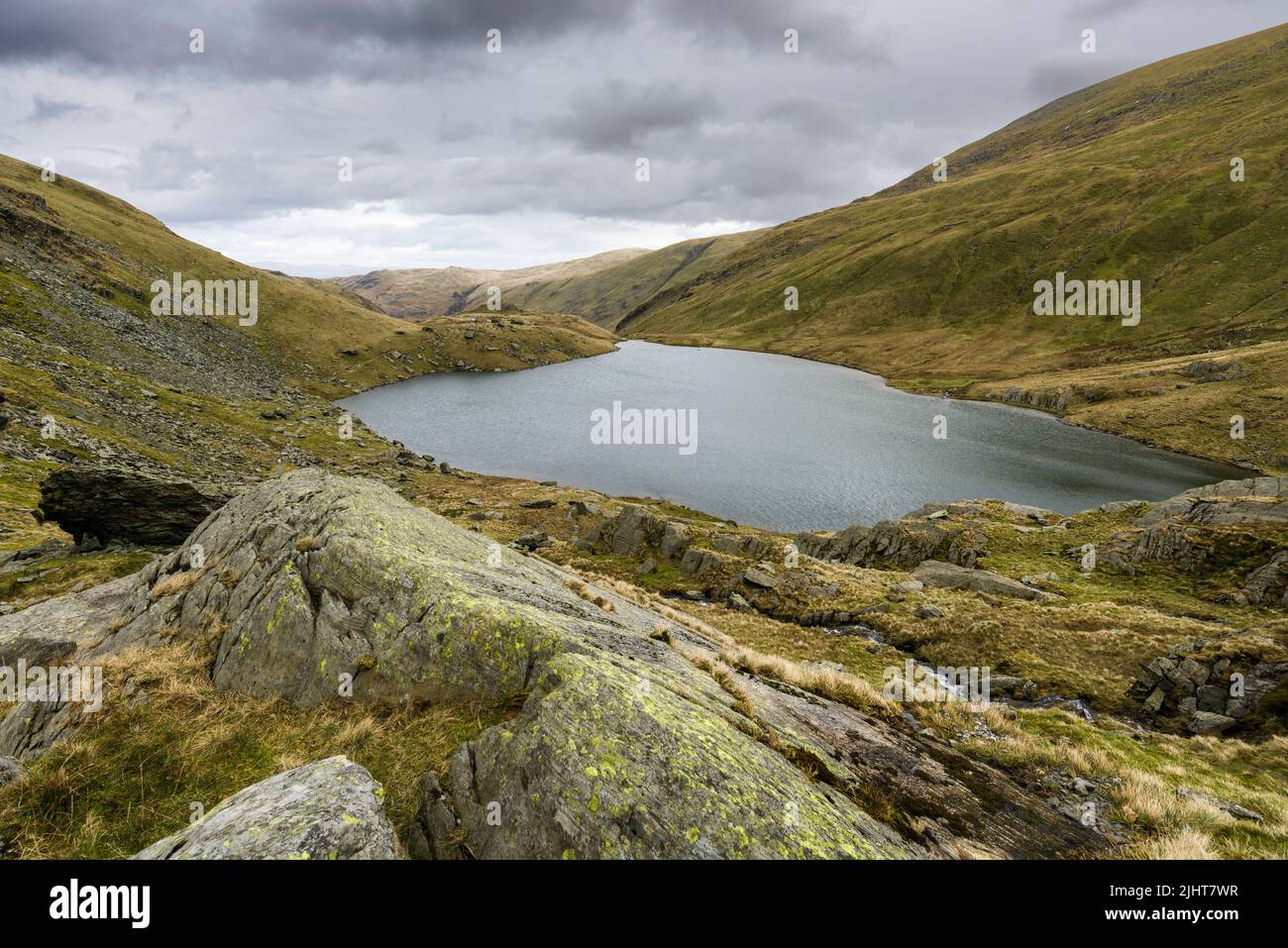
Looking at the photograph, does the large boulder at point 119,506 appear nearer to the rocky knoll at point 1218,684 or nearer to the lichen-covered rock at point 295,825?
the lichen-covered rock at point 295,825

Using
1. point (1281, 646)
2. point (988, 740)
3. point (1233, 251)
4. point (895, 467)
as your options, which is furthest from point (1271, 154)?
point (988, 740)

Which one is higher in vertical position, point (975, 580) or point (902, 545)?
point (902, 545)

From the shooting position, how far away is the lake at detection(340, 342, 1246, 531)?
224 feet

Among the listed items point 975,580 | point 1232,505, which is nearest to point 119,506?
point 975,580

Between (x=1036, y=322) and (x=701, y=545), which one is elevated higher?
(x=1036, y=322)

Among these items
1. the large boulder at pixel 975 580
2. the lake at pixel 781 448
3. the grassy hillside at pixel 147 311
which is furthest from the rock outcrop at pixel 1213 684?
the grassy hillside at pixel 147 311

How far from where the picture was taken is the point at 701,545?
136 ft

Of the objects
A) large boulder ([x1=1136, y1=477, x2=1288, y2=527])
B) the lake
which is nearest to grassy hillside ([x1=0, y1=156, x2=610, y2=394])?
the lake

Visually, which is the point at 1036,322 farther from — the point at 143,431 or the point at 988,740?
the point at 143,431

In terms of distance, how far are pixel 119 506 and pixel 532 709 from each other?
26.2 m

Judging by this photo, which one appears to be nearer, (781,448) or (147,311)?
(781,448)

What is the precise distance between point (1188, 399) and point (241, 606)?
441ft

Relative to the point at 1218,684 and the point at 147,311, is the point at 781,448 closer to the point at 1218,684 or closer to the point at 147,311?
the point at 1218,684

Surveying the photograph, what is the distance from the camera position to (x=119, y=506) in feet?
77.5
